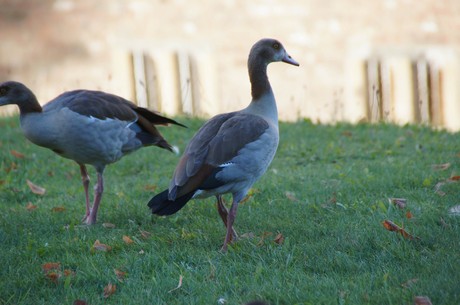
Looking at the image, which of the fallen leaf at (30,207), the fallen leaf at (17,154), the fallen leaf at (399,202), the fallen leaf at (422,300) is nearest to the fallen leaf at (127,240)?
the fallen leaf at (30,207)

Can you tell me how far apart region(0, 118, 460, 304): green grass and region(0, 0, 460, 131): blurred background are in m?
7.55

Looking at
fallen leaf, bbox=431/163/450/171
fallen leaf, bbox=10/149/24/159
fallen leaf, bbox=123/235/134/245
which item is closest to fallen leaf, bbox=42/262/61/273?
fallen leaf, bbox=123/235/134/245

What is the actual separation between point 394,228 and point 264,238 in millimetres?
1041

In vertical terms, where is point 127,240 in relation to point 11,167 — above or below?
below

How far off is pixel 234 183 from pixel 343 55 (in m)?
11.1

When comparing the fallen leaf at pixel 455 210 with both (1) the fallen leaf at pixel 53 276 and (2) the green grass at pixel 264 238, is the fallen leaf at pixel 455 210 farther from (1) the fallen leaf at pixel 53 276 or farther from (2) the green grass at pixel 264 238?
(1) the fallen leaf at pixel 53 276

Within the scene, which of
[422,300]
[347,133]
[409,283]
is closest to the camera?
[422,300]

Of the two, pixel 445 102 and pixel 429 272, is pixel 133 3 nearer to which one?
pixel 445 102

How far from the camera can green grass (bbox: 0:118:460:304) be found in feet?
16.9

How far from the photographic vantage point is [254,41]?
1669 centimetres

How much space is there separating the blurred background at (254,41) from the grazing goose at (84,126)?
8.41 meters

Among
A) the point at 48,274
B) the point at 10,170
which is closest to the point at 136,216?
the point at 48,274

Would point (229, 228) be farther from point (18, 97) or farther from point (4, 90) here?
point (4, 90)

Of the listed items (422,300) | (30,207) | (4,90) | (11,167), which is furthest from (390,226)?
(11,167)
